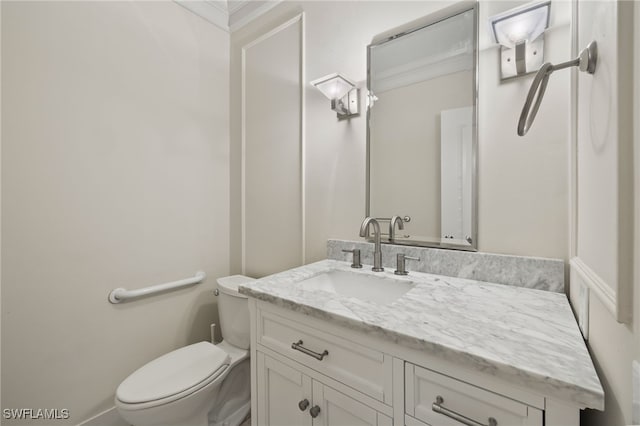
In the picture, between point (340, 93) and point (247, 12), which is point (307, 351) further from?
point (247, 12)

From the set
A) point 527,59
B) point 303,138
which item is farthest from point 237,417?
point 527,59

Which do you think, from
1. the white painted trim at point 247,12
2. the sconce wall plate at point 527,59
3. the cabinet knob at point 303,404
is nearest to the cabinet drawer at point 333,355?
the cabinet knob at point 303,404

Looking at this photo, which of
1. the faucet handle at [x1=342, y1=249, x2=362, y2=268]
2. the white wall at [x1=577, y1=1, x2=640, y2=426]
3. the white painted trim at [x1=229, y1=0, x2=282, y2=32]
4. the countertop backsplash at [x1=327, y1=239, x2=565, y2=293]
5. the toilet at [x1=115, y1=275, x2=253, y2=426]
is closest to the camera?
the white wall at [x1=577, y1=1, x2=640, y2=426]

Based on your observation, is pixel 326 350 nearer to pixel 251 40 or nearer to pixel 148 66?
pixel 148 66

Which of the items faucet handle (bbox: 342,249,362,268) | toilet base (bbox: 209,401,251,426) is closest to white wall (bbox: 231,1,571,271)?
faucet handle (bbox: 342,249,362,268)

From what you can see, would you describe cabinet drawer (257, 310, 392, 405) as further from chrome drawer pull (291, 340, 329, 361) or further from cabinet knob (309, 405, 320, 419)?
cabinet knob (309, 405, 320, 419)

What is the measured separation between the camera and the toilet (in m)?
1.06

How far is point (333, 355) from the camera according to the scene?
777 mm

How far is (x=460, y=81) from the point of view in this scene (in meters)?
1.11

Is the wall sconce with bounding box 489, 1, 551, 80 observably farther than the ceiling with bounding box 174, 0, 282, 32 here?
No

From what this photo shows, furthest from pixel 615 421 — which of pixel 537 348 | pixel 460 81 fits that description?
pixel 460 81

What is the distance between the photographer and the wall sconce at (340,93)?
4.31 ft

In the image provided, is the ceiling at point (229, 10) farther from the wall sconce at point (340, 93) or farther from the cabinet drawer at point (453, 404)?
the cabinet drawer at point (453, 404)

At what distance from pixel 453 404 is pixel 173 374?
120 centimetres
